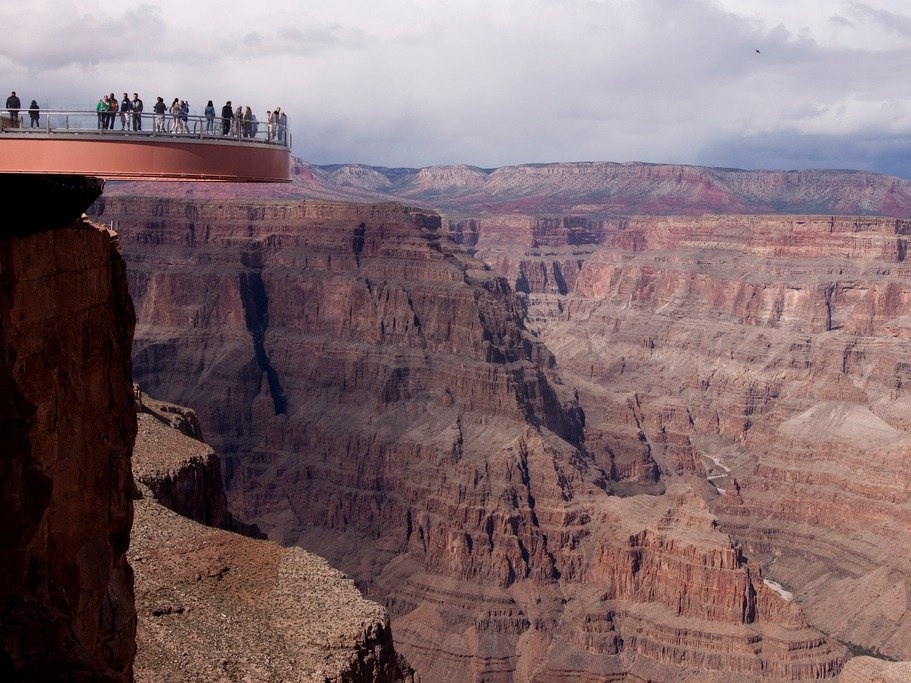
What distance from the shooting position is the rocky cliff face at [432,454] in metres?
75.2

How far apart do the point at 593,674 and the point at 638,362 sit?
87.4 m

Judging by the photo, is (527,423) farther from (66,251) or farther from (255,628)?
(66,251)

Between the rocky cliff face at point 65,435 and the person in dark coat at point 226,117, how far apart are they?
3.45 meters

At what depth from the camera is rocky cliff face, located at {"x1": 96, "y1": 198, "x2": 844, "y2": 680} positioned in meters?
75.2

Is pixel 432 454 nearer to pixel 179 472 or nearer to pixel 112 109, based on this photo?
pixel 179 472

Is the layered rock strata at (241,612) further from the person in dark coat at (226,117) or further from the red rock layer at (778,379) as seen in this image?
the red rock layer at (778,379)

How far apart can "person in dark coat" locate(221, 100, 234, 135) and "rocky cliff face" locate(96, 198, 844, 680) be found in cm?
5298

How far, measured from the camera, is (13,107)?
79.2 feet

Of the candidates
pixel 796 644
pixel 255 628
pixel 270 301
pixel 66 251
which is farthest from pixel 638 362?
pixel 66 251

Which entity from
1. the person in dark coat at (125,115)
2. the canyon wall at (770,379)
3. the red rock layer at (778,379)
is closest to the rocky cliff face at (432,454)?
the canyon wall at (770,379)

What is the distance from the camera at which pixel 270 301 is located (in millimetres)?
121875

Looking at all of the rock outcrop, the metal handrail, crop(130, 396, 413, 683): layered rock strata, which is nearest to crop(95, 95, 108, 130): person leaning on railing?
the metal handrail

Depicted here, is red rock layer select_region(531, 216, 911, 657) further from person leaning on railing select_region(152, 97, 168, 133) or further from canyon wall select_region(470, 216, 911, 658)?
person leaning on railing select_region(152, 97, 168, 133)

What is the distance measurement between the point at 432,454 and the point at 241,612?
64937 mm
